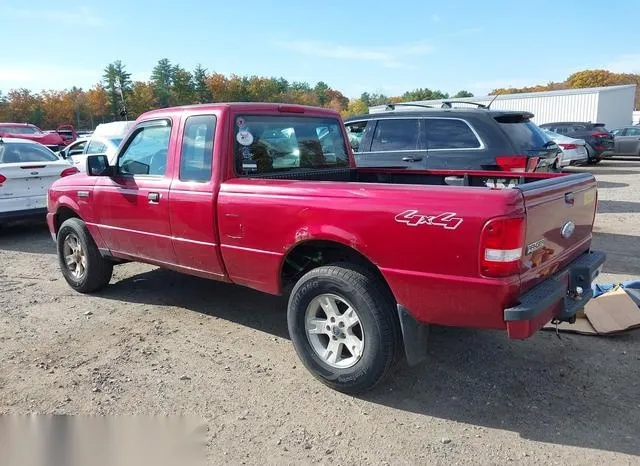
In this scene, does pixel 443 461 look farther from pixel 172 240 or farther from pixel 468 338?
pixel 172 240

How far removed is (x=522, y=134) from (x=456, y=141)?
A: 999 mm

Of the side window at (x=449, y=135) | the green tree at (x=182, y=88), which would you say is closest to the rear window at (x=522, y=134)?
the side window at (x=449, y=135)

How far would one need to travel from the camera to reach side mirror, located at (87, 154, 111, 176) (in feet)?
16.6

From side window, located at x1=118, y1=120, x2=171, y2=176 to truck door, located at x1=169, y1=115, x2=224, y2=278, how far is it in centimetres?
30

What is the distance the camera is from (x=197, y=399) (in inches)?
139

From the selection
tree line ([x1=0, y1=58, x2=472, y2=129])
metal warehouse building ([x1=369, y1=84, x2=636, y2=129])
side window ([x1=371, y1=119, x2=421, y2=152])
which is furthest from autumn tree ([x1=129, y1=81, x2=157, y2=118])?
side window ([x1=371, y1=119, x2=421, y2=152])

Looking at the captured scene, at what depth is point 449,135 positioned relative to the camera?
297 inches

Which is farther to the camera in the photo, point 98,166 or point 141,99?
point 141,99

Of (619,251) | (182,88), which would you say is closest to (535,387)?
(619,251)

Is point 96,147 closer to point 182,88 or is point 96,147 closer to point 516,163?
point 516,163

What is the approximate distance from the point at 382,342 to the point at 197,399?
129cm

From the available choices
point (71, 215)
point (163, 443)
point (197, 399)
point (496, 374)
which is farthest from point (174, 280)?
point (496, 374)

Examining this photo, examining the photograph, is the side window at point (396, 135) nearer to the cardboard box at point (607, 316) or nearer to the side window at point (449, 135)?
the side window at point (449, 135)

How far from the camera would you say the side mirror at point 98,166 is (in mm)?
5047
